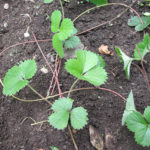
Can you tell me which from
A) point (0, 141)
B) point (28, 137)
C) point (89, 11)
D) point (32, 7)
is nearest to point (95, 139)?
point (28, 137)

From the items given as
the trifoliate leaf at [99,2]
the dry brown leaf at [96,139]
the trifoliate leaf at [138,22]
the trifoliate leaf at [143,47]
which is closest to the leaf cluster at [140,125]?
the dry brown leaf at [96,139]

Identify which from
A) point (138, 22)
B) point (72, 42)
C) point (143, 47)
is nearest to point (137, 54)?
point (143, 47)

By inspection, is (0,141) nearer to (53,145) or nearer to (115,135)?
(53,145)

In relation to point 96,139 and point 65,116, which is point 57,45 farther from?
point 96,139

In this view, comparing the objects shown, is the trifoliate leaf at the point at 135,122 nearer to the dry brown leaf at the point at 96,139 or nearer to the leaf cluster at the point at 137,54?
the dry brown leaf at the point at 96,139

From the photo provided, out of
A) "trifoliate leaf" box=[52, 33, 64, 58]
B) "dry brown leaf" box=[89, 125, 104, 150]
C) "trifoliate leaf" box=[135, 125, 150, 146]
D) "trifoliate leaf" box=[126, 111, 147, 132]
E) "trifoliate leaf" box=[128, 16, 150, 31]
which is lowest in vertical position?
"dry brown leaf" box=[89, 125, 104, 150]

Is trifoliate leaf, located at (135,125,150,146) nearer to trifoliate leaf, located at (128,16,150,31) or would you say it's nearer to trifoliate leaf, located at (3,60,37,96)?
trifoliate leaf, located at (3,60,37,96)

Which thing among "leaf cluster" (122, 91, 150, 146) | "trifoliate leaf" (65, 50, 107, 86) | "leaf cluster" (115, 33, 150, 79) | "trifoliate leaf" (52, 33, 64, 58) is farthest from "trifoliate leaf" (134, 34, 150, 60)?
"trifoliate leaf" (52, 33, 64, 58)
